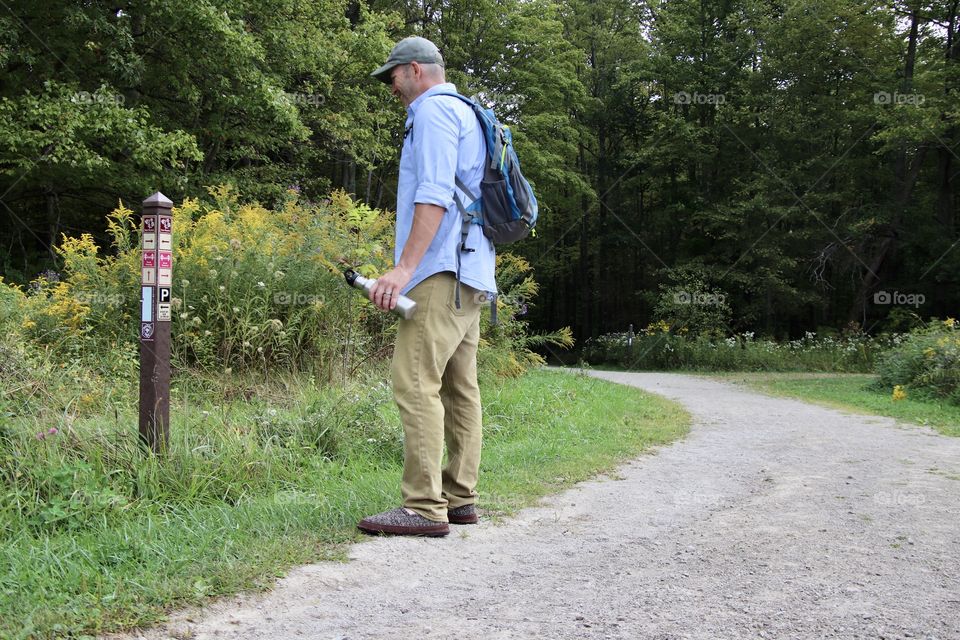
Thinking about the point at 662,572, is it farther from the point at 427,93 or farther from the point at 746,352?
the point at 746,352

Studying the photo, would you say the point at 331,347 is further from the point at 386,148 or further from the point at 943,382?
the point at 386,148

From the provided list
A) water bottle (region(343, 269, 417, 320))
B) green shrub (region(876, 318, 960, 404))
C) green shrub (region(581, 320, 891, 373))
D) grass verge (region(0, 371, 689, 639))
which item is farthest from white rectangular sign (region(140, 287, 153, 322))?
green shrub (region(581, 320, 891, 373))

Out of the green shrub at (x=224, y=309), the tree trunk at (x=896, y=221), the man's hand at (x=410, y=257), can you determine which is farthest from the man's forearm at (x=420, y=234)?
the tree trunk at (x=896, y=221)

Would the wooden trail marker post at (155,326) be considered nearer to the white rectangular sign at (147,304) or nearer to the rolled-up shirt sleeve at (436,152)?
the white rectangular sign at (147,304)

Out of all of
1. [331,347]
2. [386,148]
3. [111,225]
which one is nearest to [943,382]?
[331,347]

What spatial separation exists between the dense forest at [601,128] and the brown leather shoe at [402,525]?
11848 mm

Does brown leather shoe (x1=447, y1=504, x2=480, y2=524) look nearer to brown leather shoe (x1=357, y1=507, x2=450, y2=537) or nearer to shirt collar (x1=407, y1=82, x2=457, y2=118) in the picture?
brown leather shoe (x1=357, y1=507, x2=450, y2=537)

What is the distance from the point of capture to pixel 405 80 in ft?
12.2

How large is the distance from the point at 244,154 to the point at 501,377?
464 inches

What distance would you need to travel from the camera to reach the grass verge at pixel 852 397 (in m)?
9.24

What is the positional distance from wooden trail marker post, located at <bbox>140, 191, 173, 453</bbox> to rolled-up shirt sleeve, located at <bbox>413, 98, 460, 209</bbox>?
1693 millimetres

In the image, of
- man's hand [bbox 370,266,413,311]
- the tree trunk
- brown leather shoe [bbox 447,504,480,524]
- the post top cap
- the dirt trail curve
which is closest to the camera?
the dirt trail curve

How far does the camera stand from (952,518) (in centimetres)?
414

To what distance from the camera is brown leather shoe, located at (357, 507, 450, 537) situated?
3.52 m
